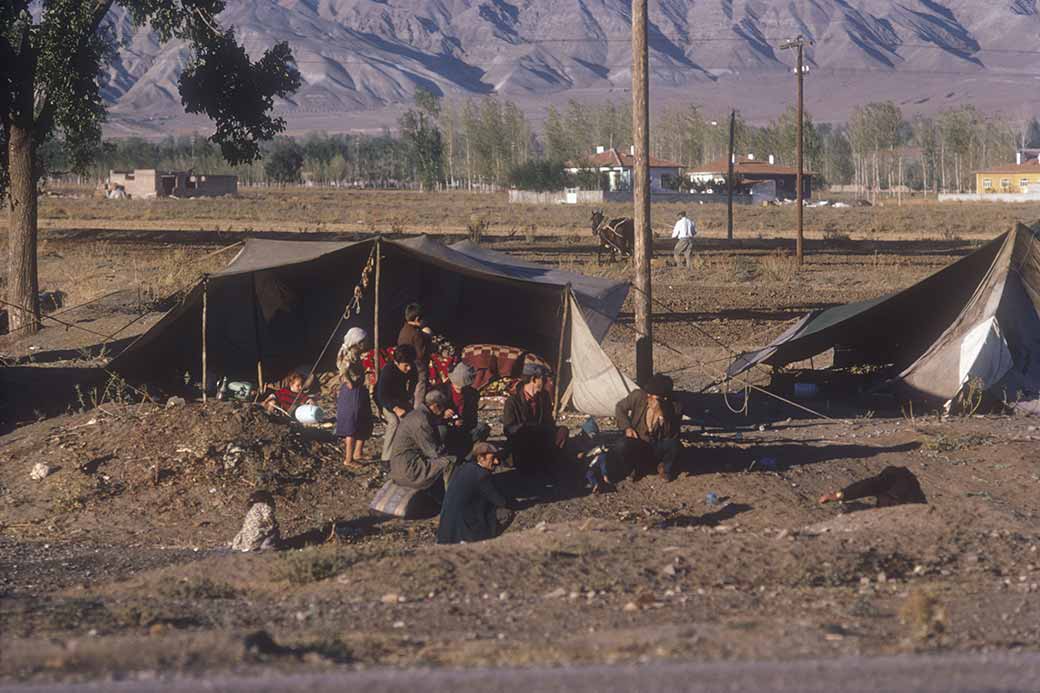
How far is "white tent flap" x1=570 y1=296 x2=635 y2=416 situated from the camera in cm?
1337

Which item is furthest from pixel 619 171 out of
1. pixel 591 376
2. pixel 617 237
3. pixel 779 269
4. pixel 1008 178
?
pixel 591 376

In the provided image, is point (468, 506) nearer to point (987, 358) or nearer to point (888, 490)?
point (888, 490)

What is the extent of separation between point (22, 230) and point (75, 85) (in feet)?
7.13

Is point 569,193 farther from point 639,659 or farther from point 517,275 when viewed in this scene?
point 639,659

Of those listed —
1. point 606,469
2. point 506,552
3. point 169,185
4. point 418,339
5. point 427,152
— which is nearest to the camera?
point 506,552

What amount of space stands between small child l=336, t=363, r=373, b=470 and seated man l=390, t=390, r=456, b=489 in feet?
3.61

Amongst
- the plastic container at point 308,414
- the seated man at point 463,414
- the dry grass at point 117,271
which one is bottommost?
the plastic container at point 308,414

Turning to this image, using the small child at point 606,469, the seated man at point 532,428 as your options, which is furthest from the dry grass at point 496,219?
the small child at point 606,469

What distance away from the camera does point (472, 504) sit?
9.64m

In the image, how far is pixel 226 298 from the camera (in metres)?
15.1

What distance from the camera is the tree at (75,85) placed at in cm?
1898

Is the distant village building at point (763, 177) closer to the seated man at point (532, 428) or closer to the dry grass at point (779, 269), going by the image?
the dry grass at point (779, 269)

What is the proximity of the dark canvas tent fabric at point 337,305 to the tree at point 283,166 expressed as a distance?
375ft

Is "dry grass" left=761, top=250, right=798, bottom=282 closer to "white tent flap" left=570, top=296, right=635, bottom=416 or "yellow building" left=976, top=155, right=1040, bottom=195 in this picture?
"white tent flap" left=570, top=296, right=635, bottom=416
